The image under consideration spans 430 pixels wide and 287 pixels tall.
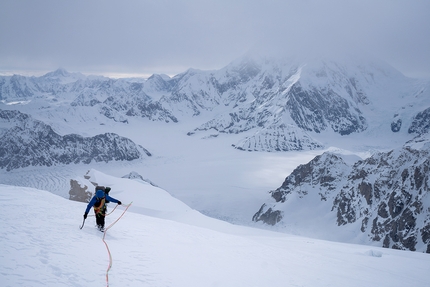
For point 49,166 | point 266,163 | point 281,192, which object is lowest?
point 49,166

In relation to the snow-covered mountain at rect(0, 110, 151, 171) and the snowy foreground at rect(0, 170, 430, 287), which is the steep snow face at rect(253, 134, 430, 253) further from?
the snow-covered mountain at rect(0, 110, 151, 171)

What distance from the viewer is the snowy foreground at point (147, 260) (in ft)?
24.6

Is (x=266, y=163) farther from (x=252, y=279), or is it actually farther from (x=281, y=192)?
(x=252, y=279)

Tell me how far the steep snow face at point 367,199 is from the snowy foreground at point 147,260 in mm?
37947

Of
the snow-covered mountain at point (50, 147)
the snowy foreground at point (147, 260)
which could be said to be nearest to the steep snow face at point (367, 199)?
the snowy foreground at point (147, 260)

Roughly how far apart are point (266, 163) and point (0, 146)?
184m

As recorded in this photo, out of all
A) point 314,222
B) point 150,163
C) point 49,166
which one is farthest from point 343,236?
point 49,166

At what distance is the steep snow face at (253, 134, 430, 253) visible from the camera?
4731cm

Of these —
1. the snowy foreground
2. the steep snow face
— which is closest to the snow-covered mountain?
the steep snow face

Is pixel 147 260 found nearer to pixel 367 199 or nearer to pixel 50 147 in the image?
pixel 367 199

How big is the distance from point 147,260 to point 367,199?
64448mm

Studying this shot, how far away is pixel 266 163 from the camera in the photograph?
164m

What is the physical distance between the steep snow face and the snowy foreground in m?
37.9

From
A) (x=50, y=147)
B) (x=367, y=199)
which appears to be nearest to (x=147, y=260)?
(x=367, y=199)
